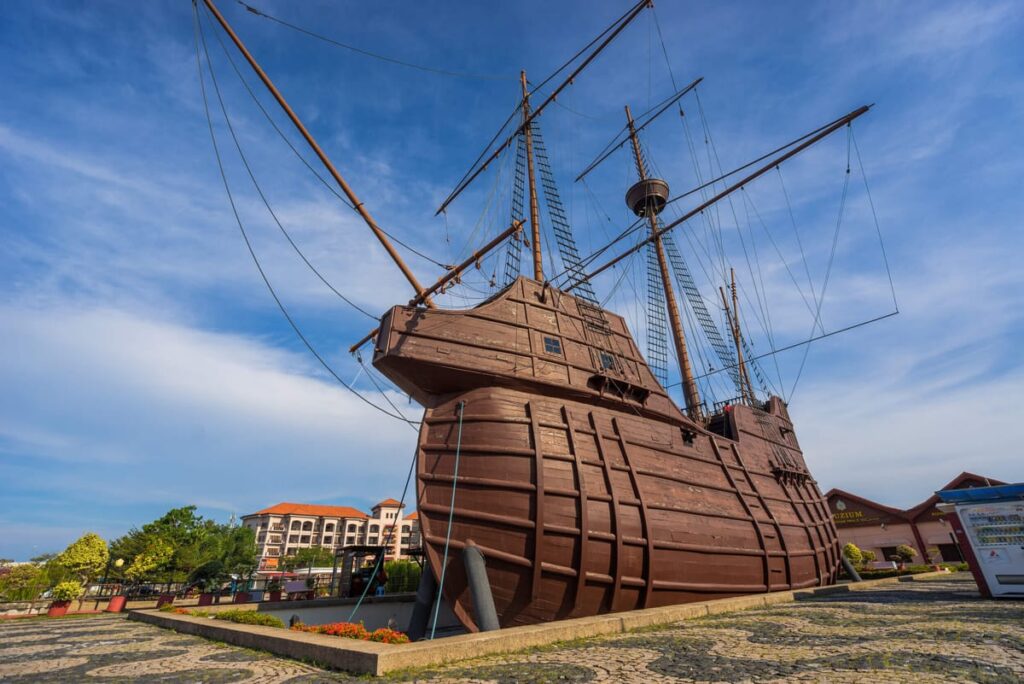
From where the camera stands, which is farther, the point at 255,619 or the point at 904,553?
the point at 904,553

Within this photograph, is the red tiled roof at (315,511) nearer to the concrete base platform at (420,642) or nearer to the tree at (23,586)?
the tree at (23,586)

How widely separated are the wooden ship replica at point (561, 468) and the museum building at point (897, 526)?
2460 cm

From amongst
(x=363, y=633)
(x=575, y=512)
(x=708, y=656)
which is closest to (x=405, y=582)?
(x=575, y=512)

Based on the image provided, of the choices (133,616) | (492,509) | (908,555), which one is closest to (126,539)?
(133,616)

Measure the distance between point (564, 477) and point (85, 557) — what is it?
91.7 feet

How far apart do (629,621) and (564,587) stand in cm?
131

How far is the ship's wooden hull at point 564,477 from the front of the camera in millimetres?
9297

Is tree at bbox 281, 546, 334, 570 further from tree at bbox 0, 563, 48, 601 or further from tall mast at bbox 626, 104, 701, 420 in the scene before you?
tall mast at bbox 626, 104, 701, 420

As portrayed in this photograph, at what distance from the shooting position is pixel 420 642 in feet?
21.1

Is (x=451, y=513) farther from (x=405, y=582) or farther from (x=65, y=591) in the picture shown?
(x=65, y=591)

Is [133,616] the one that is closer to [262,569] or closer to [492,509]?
[492,509]

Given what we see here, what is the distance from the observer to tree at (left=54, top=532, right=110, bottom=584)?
2403cm

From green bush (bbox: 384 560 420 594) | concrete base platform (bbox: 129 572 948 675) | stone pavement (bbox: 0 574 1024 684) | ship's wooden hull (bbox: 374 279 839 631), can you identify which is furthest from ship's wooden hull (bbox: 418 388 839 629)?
green bush (bbox: 384 560 420 594)

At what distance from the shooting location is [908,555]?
96.1ft
